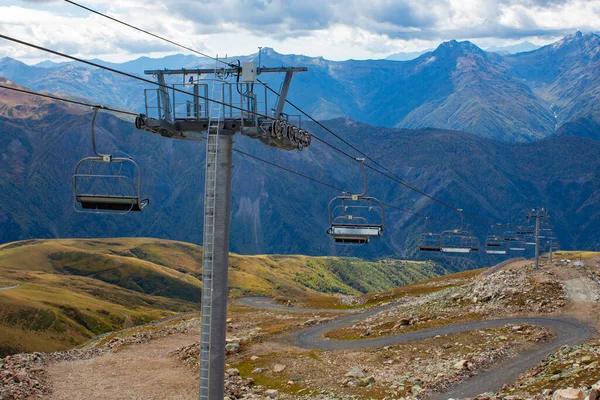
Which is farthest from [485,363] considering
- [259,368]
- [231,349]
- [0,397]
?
[0,397]

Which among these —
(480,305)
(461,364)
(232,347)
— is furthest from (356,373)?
(480,305)

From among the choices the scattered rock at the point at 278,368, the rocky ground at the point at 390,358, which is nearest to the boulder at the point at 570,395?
the rocky ground at the point at 390,358

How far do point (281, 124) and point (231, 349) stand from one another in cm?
4438

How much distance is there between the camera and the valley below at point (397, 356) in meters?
55.1

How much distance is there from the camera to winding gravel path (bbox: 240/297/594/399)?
177 feet

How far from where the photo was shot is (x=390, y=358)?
6512cm

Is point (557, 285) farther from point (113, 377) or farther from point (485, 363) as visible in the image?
point (113, 377)

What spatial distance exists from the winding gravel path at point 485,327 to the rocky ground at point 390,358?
1.24 metres

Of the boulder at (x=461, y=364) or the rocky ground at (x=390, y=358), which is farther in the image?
the boulder at (x=461, y=364)

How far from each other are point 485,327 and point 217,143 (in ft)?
165

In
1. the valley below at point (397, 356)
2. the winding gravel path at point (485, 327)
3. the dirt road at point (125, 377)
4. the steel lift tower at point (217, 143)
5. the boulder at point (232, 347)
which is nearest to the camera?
the steel lift tower at point (217, 143)

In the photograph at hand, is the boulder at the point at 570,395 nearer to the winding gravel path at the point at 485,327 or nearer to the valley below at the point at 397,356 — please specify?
the valley below at the point at 397,356

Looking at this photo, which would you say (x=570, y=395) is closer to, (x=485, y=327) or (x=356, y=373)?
(x=356, y=373)

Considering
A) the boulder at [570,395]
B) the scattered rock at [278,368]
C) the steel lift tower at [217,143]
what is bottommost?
the scattered rock at [278,368]
